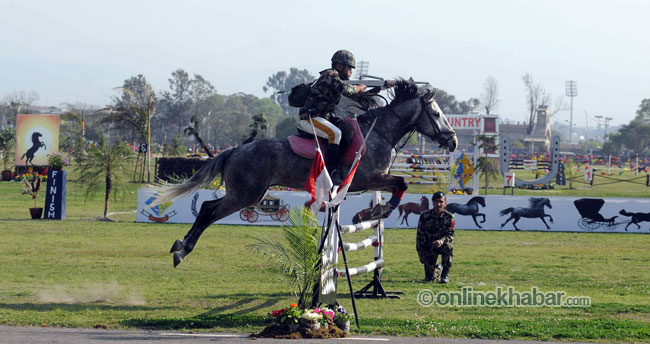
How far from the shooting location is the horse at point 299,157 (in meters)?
10.5

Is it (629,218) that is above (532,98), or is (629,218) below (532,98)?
below

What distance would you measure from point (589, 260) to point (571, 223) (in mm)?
7333

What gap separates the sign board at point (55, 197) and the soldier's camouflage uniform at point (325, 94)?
15224 mm

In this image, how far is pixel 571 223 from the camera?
2247 centimetres

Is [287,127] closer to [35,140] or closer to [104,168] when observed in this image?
[35,140]

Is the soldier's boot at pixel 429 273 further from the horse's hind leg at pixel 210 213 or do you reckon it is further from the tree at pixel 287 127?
the tree at pixel 287 127

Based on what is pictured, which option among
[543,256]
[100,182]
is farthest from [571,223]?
[100,182]

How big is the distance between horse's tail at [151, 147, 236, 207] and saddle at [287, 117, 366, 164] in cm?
126

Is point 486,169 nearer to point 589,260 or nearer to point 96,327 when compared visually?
point 589,260

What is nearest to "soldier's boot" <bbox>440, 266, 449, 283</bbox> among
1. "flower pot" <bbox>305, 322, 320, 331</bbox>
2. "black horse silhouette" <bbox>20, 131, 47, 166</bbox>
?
"flower pot" <bbox>305, 322, 320, 331</bbox>

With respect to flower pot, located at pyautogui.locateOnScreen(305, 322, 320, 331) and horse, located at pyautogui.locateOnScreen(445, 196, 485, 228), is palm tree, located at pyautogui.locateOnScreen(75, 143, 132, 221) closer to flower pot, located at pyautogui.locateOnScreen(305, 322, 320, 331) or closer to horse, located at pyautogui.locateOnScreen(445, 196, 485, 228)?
horse, located at pyautogui.locateOnScreen(445, 196, 485, 228)

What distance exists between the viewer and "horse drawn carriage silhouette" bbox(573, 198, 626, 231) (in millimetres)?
22297

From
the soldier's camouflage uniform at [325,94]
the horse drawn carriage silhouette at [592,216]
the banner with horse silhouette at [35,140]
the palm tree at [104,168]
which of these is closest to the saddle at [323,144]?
the soldier's camouflage uniform at [325,94]

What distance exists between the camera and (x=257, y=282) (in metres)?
11.9
